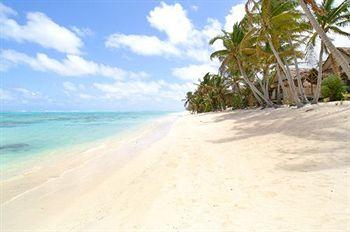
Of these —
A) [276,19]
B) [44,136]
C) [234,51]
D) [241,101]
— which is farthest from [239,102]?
[44,136]

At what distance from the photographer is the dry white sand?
4.50 meters

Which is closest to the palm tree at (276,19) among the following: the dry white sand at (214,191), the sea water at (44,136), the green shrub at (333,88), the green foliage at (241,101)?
the green shrub at (333,88)

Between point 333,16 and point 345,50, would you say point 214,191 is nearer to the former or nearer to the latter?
point 333,16

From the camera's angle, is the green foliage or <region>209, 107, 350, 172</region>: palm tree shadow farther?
the green foliage

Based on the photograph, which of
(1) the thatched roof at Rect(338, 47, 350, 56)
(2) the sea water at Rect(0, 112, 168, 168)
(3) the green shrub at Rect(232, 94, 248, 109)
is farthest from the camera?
(3) the green shrub at Rect(232, 94, 248, 109)

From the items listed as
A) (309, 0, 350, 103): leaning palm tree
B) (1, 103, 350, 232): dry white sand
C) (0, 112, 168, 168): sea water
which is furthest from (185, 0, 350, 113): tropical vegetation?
(0, 112, 168, 168): sea water

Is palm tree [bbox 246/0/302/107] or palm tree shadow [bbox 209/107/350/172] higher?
palm tree [bbox 246/0/302/107]

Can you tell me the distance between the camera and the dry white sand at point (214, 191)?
4496mm

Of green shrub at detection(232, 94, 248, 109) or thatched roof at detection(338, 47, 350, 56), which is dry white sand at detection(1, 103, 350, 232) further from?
green shrub at detection(232, 94, 248, 109)

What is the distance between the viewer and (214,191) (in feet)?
19.6

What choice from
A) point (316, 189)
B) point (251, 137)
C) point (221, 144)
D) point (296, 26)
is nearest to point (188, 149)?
point (221, 144)

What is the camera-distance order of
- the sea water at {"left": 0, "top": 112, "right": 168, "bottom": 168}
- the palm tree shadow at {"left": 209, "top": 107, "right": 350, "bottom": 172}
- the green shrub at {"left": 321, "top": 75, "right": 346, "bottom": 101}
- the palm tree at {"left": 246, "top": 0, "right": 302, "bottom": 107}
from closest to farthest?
the palm tree shadow at {"left": 209, "top": 107, "right": 350, "bottom": 172} → the sea water at {"left": 0, "top": 112, "right": 168, "bottom": 168} → the palm tree at {"left": 246, "top": 0, "right": 302, "bottom": 107} → the green shrub at {"left": 321, "top": 75, "right": 346, "bottom": 101}

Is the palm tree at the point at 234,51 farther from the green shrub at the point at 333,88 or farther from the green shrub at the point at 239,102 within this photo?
the green shrub at the point at 239,102

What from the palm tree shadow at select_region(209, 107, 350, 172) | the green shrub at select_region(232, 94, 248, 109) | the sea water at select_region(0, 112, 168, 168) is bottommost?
the sea water at select_region(0, 112, 168, 168)
